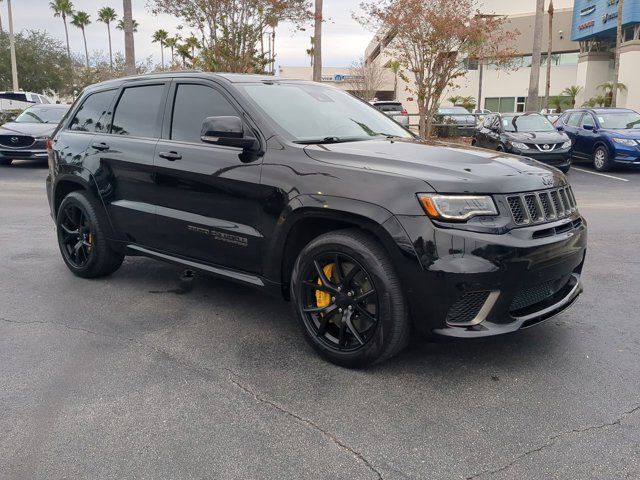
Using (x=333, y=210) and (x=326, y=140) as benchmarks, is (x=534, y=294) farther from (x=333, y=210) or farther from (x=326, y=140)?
(x=326, y=140)

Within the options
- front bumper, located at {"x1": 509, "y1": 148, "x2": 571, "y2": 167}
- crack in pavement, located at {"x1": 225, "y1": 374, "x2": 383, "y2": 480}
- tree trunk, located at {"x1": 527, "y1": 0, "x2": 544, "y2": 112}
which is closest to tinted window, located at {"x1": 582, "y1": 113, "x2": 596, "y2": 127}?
front bumper, located at {"x1": 509, "y1": 148, "x2": 571, "y2": 167}

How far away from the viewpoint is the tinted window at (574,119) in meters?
16.4

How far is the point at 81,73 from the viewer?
50.4 m

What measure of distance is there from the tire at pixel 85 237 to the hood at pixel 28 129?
10.9 metres

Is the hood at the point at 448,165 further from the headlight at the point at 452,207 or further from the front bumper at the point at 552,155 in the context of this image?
the front bumper at the point at 552,155

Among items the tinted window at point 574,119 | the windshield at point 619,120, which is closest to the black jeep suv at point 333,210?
the windshield at point 619,120

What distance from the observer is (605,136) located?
15.1 meters

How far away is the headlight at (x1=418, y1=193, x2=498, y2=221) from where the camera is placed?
3.15m

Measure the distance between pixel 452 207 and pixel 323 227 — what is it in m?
0.93

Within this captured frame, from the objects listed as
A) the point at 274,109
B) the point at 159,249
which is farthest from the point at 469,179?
the point at 159,249

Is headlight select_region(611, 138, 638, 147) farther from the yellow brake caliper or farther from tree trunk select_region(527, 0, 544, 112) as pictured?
the yellow brake caliper

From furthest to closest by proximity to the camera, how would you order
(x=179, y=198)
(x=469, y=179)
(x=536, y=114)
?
(x=536, y=114)
(x=179, y=198)
(x=469, y=179)

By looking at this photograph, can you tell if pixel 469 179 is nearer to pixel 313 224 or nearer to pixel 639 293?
pixel 313 224

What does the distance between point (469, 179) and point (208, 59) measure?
18.8 m
